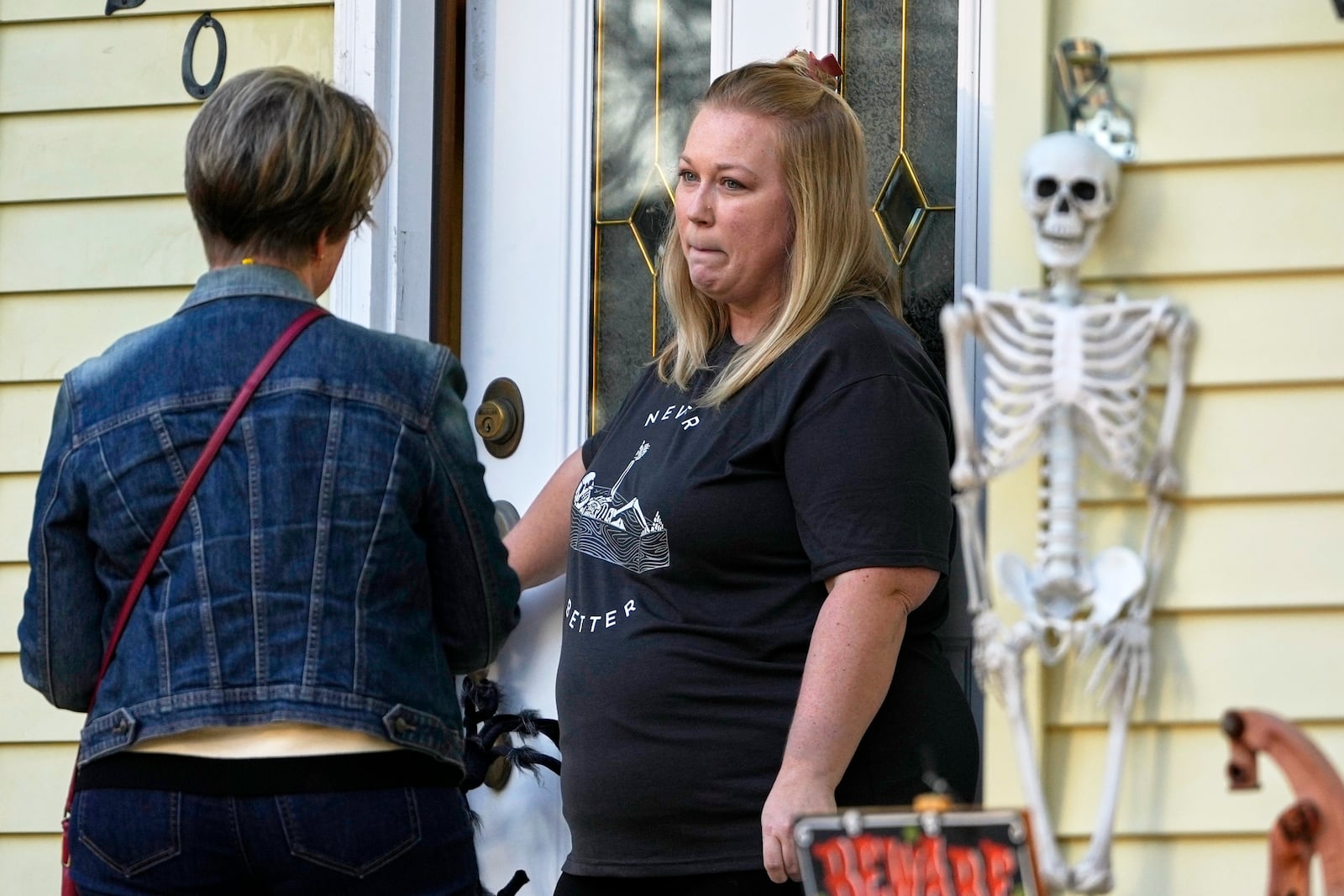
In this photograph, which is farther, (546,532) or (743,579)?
(546,532)

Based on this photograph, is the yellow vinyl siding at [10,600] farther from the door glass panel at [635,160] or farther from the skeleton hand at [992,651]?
the skeleton hand at [992,651]

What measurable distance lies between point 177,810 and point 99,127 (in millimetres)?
1657

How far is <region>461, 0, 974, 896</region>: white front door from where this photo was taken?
3.13 metres

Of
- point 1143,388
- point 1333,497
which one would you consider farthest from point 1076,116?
point 1333,497

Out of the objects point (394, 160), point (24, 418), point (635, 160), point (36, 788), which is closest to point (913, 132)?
point (635, 160)

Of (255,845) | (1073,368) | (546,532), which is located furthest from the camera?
(546,532)

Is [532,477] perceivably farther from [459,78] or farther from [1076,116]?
[1076,116]

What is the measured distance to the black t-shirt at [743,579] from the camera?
2.39m

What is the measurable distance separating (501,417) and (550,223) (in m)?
0.36

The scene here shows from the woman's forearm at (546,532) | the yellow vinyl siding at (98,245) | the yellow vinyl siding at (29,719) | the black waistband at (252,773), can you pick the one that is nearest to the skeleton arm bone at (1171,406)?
the black waistband at (252,773)

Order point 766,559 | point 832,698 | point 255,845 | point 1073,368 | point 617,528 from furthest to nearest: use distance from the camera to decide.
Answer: point 617,528
point 766,559
point 832,698
point 1073,368
point 255,845

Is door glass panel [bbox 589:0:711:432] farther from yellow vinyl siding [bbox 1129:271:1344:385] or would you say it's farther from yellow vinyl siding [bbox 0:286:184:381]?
yellow vinyl siding [bbox 1129:271:1344:385]

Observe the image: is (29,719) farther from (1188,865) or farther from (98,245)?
(1188,865)

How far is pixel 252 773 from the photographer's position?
6.31 feet
